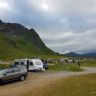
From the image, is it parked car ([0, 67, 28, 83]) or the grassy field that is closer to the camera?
the grassy field

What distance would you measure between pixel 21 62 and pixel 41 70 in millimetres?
4836

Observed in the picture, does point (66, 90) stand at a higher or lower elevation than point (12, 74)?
lower

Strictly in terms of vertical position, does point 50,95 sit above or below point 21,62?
below

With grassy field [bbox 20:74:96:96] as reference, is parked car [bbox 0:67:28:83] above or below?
above

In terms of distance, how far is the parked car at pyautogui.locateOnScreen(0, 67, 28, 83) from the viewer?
16.6m

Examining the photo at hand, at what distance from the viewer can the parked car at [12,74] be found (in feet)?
54.5

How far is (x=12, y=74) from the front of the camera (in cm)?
1756

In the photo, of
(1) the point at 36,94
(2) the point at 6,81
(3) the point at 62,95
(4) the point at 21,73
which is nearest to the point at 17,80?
(4) the point at 21,73

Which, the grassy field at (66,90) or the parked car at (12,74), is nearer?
the grassy field at (66,90)

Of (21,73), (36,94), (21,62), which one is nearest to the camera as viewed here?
(36,94)

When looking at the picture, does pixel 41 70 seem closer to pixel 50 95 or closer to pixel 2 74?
pixel 2 74

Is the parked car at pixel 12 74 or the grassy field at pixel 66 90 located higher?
the parked car at pixel 12 74

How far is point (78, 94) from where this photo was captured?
10.3m

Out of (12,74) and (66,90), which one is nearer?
(66,90)
